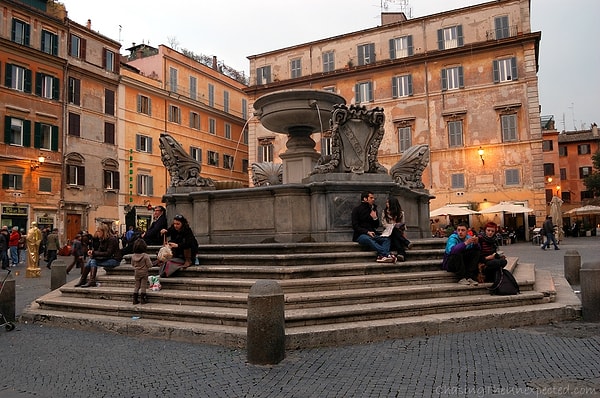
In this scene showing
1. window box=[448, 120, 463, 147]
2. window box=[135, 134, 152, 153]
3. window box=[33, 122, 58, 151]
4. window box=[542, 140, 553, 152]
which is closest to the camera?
window box=[33, 122, 58, 151]

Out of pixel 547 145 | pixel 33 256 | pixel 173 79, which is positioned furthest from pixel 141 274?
pixel 547 145

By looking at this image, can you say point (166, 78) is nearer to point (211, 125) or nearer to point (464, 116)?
point (211, 125)

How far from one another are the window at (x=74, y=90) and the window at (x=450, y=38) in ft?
86.1

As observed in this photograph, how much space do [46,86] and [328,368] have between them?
34168 mm

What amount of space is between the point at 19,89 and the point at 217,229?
27.7 m

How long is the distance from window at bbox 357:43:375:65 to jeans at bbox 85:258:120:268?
34.0m

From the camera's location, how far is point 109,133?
A: 37562 millimetres

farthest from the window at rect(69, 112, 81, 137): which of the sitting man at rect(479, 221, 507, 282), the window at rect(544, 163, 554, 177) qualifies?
the window at rect(544, 163, 554, 177)

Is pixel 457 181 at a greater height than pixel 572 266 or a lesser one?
greater

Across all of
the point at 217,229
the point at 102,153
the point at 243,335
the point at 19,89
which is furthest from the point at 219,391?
the point at 102,153

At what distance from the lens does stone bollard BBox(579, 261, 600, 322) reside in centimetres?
713

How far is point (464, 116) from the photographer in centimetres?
3662

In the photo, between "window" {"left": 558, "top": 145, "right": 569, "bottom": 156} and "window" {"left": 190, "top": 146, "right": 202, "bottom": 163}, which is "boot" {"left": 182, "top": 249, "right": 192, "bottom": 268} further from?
"window" {"left": 558, "top": 145, "right": 569, "bottom": 156}

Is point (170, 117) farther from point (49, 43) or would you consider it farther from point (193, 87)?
point (49, 43)
